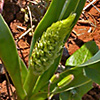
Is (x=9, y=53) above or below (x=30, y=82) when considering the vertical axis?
above

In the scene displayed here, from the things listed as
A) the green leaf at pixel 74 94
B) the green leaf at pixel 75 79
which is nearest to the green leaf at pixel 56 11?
the green leaf at pixel 75 79

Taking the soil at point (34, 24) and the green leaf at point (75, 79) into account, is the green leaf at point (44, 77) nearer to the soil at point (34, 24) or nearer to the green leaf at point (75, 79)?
the green leaf at point (75, 79)

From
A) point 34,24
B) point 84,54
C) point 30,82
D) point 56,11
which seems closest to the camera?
point 56,11

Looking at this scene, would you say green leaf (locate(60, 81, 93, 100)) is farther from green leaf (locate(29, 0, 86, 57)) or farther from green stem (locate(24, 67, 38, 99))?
green leaf (locate(29, 0, 86, 57))

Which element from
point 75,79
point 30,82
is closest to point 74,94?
point 75,79

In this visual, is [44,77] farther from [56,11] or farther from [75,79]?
[56,11]

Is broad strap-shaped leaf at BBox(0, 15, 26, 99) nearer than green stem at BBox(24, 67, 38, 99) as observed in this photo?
Yes

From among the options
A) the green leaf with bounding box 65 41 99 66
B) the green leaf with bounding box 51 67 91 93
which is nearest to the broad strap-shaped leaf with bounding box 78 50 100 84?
the green leaf with bounding box 51 67 91 93

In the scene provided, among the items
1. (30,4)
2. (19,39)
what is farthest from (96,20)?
(19,39)
